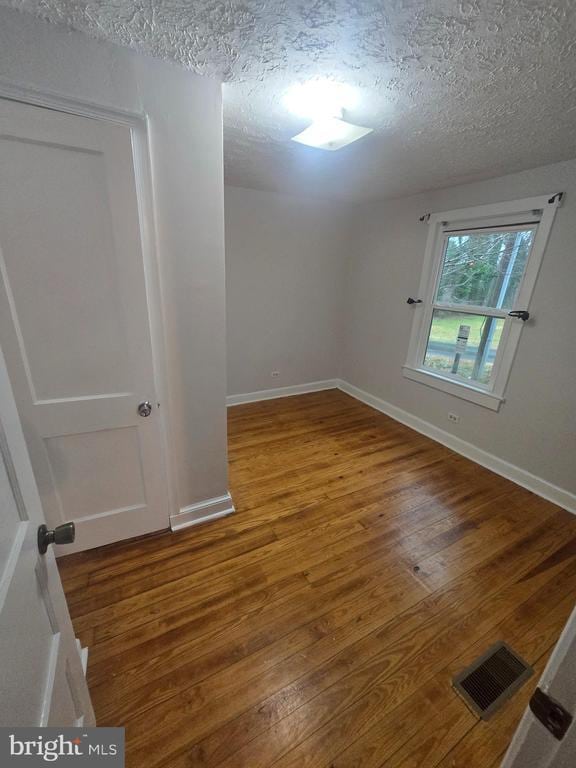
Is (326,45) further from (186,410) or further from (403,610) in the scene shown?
(403,610)

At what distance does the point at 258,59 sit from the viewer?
4.10ft

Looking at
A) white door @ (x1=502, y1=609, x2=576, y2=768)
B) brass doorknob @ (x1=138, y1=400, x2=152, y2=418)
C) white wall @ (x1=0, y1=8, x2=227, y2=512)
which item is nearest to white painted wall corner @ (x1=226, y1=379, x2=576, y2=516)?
white wall @ (x1=0, y1=8, x2=227, y2=512)

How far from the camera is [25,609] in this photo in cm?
58

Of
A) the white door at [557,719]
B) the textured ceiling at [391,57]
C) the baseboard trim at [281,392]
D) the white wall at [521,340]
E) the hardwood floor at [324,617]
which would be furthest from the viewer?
the baseboard trim at [281,392]

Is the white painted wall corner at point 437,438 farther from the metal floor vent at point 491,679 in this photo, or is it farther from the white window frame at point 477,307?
the metal floor vent at point 491,679

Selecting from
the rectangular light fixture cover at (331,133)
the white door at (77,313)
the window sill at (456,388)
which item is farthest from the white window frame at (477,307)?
the white door at (77,313)

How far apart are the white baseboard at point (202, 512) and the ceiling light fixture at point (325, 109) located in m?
2.21

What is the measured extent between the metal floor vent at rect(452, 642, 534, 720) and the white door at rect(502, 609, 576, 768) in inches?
37.5

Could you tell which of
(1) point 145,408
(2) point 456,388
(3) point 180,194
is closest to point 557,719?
(1) point 145,408

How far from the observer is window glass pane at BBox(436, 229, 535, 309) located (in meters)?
2.48

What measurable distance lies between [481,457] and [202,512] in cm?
243

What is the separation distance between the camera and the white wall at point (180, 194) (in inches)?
44.3

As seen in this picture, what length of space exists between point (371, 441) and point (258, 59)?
2.80 m

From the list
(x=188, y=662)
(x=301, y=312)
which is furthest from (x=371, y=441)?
(x=188, y=662)
